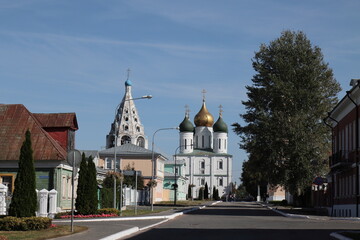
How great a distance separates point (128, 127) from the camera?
133 meters

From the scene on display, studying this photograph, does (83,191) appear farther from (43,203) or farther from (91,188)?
(43,203)

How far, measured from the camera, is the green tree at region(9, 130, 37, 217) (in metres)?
23.5

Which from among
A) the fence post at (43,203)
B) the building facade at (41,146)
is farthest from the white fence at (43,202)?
the building facade at (41,146)

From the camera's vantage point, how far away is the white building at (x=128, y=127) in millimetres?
132000

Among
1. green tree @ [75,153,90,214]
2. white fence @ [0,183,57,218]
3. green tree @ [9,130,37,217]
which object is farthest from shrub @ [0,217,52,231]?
green tree @ [75,153,90,214]

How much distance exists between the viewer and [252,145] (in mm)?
54000

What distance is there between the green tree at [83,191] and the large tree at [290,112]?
22.3 metres

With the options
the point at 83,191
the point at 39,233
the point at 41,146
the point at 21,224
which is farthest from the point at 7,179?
the point at 39,233

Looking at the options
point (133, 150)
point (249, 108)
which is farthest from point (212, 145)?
point (249, 108)

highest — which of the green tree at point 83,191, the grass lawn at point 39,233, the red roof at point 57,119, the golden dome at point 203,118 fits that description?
the golden dome at point 203,118

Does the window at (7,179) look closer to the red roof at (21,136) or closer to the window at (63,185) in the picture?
the red roof at (21,136)

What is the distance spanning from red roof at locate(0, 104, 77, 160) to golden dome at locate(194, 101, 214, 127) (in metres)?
117

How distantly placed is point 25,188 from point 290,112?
34311 millimetres

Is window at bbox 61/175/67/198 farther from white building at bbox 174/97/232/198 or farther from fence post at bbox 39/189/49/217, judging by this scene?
white building at bbox 174/97/232/198
